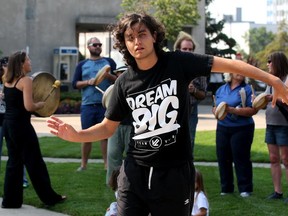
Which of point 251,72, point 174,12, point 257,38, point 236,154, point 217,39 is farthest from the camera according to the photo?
point 257,38

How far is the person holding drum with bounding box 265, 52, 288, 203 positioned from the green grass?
1.15 feet

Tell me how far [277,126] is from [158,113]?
13.5 ft

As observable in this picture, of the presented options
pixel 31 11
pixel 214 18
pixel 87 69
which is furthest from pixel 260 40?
pixel 87 69

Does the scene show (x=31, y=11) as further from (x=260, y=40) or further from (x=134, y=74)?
(x=260, y=40)

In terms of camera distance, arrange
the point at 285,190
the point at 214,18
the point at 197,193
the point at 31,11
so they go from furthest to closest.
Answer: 1. the point at 214,18
2. the point at 31,11
3. the point at 285,190
4. the point at 197,193

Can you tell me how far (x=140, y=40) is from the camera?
13.5 ft

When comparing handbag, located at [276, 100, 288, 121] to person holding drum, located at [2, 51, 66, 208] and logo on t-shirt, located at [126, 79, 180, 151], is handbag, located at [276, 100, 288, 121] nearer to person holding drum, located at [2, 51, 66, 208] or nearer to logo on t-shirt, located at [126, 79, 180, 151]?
person holding drum, located at [2, 51, 66, 208]

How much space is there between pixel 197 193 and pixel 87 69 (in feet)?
13.2

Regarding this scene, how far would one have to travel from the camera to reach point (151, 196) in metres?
4.12

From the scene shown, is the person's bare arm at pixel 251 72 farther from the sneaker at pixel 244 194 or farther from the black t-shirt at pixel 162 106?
the sneaker at pixel 244 194

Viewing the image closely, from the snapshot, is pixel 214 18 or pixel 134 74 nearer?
pixel 134 74

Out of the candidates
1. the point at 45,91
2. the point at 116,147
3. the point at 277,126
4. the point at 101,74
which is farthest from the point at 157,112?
the point at 101,74

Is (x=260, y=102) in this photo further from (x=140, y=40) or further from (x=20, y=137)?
(x=140, y=40)

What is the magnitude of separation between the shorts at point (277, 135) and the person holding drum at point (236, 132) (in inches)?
11.1
